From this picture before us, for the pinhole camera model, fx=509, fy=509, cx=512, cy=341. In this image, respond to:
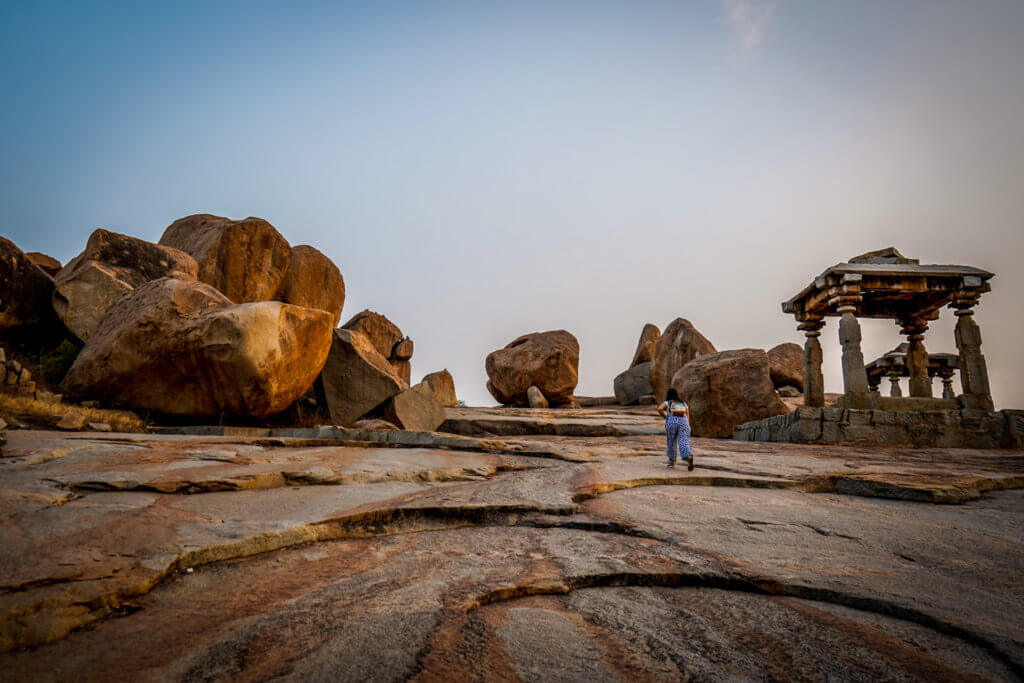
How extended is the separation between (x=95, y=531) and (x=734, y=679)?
2.21 metres

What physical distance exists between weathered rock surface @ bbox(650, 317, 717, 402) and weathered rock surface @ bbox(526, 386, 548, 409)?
153 inches

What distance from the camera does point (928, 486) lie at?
3.68m

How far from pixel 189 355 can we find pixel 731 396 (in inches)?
377

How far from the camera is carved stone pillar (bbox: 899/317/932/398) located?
12312 millimetres

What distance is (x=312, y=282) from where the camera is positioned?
1239 cm

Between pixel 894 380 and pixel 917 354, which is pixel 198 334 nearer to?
pixel 917 354

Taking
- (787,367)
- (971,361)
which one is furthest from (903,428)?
(787,367)

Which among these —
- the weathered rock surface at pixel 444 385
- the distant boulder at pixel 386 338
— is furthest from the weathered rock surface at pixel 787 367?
the distant boulder at pixel 386 338

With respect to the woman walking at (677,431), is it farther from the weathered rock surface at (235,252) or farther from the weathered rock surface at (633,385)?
the weathered rock surface at (633,385)

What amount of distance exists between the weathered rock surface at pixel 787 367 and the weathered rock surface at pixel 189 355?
16852 mm

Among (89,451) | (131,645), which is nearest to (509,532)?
(131,645)

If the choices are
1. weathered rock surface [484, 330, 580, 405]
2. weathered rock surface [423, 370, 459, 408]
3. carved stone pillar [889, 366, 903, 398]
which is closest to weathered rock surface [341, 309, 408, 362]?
weathered rock surface [423, 370, 459, 408]

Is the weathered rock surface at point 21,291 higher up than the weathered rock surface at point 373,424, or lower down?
higher up

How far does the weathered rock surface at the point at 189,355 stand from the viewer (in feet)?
21.3
